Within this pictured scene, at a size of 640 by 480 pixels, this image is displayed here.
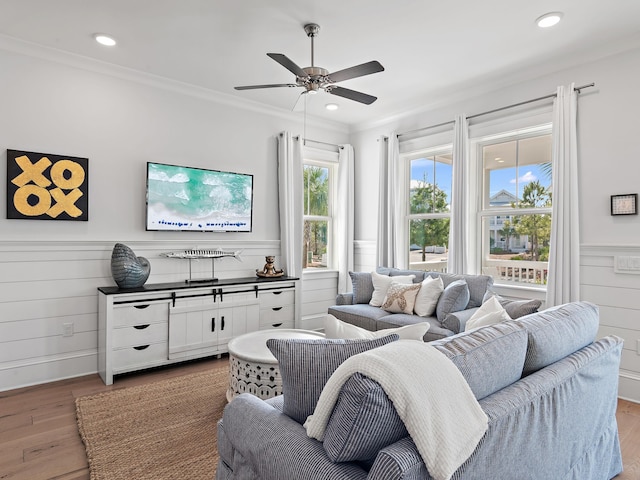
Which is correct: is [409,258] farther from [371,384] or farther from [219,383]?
[371,384]

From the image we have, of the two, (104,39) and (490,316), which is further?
(104,39)

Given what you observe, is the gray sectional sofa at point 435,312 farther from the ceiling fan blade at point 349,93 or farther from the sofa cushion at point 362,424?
the sofa cushion at point 362,424

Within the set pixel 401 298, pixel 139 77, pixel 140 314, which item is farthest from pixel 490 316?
pixel 139 77

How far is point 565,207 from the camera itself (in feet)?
11.1

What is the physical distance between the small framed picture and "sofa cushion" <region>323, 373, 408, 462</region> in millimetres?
3043

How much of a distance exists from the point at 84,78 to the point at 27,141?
0.75m

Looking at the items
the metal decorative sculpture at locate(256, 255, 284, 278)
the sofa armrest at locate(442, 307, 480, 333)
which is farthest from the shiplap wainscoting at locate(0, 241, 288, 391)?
the sofa armrest at locate(442, 307, 480, 333)

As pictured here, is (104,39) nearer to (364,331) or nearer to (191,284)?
(191,284)

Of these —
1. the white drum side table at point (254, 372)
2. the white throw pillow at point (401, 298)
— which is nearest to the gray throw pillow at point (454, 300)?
the white throw pillow at point (401, 298)

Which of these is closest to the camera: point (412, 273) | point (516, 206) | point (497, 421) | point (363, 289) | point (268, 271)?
point (497, 421)

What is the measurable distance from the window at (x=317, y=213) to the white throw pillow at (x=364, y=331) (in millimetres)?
3406

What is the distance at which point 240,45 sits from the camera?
326 centimetres

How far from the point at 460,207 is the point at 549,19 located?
179 centimetres

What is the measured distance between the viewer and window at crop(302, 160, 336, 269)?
5309mm
